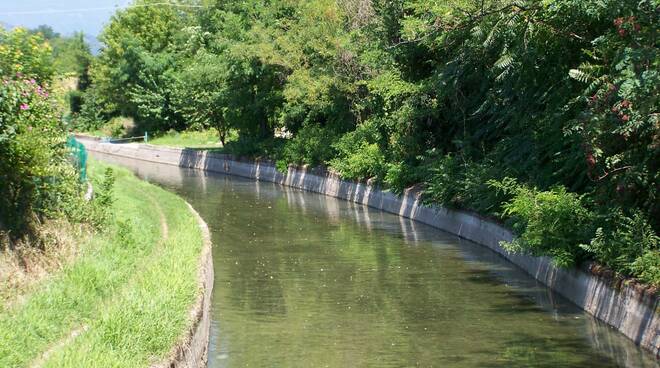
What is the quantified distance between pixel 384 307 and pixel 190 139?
188 ft

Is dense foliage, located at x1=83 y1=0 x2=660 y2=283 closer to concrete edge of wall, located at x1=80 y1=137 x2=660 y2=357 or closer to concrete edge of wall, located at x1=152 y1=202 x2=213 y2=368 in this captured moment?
concrete edge of wall, located at x1=80 y1=137 x2=660 y2=357

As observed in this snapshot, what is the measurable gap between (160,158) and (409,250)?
147ft

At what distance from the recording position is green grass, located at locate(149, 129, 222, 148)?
241ft

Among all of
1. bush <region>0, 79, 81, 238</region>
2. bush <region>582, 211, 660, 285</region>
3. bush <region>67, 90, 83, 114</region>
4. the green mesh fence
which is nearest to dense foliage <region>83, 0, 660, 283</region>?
bush <region>582, 211, 660, 285</region>

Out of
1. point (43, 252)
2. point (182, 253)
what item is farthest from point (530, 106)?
point (43, 252)

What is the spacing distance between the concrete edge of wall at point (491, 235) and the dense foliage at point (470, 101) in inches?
18.2

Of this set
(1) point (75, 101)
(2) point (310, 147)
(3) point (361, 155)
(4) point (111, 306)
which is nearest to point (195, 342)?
(4) point (111, 306)

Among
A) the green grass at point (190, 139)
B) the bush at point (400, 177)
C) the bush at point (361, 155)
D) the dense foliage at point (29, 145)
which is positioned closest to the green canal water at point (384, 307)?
the bush at point (400, 177)

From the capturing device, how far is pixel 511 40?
24.2 metres

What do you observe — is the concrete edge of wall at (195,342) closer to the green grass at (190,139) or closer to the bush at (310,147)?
the bush at (310,147)

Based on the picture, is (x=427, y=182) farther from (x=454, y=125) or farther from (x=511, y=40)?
(x=511, y=40)

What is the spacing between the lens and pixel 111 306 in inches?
572

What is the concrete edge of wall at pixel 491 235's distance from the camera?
17.1 meters

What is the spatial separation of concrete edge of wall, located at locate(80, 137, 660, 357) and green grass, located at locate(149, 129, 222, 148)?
20.4 feet
